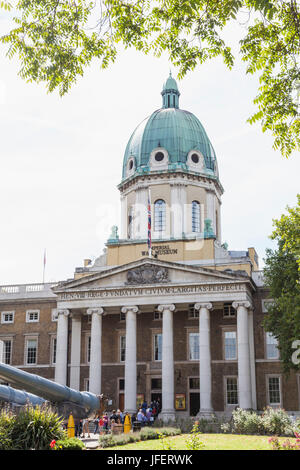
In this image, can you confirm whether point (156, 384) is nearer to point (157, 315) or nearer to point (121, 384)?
point (121, 384)

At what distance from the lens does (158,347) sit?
49219 millimetres

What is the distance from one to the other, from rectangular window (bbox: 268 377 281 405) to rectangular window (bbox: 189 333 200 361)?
585 cm

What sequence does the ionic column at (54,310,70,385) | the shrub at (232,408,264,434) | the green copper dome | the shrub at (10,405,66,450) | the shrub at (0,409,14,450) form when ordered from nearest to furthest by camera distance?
1. the shrub at (0,409,14,450)
2. the shrub at (10,405,66,450)
3. the shrub at (232,408,264,434)
4. the ionic column at (54,310,70,385)
5. the green copper dome

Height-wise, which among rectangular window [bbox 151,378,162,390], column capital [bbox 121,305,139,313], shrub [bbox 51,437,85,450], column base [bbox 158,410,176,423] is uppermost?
column capital [bbox 121,305,139,313]

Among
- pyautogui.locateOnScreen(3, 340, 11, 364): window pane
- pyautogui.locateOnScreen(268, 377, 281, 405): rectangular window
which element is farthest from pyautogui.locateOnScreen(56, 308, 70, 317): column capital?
pyautogui.locateOnScreen(268, 377, 281, 405): rectangular window

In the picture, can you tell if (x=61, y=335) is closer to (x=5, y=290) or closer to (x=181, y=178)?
(x=5, y=290)

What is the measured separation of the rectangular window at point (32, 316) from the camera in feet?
176

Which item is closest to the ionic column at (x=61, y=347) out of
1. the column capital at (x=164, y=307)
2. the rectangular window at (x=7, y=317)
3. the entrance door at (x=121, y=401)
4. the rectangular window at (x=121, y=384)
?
the rectangular window at (x=121, y=384)

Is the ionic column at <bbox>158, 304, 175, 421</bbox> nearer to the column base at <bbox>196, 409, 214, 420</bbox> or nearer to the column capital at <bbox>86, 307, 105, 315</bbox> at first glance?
the column base at <bbox>196, 409, 214, 420</bbox>

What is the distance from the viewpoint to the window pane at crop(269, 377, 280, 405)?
4556cm

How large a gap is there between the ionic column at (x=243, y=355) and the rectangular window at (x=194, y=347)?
15.3 feet

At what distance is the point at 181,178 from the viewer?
5547 centimetres

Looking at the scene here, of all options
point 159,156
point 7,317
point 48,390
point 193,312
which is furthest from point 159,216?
point 48,390
